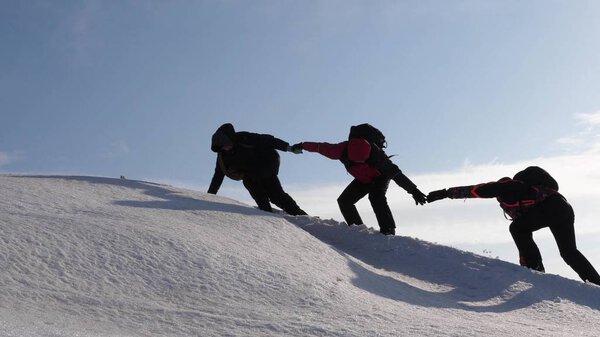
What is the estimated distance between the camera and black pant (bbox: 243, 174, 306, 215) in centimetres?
1036

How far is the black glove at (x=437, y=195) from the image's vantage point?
30.1ft

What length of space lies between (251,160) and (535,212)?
4060mm

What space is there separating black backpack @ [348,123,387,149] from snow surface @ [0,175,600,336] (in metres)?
1.74

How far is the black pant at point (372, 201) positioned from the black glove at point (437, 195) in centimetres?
67

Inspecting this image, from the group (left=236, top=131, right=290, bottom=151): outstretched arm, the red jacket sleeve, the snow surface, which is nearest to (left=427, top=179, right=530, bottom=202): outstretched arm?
the snow surface

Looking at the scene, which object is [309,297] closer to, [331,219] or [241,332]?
[241,332]

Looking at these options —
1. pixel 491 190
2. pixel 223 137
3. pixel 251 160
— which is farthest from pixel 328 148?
pixel 491 190

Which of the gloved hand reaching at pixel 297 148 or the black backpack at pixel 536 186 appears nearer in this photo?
the black backpack at pixel 536 186

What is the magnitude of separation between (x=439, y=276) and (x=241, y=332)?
4.33 metres

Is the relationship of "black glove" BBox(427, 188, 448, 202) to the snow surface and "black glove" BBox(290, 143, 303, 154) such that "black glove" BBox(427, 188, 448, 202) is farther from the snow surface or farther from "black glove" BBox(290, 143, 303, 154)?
"black glove" BBox(290, 143, 303, 154)

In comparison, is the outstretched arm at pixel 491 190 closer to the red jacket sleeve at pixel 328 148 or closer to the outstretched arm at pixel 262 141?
the red jacket sleeve at pixel 328 148

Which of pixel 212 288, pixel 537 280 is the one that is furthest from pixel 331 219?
pixel 212 288

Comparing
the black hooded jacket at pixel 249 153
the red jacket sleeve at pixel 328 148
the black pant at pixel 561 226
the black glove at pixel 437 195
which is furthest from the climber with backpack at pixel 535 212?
the black hooded jacket at pixel 249 153

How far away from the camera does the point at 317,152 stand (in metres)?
9.90
